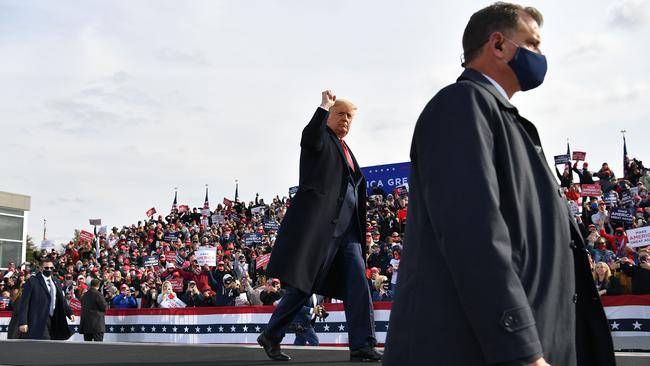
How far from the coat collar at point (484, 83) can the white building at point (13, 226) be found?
4358 cm

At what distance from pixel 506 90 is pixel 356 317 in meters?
3.19

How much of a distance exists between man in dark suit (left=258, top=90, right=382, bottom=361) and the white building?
133 ft

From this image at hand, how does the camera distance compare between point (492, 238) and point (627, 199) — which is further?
point (627, 199)

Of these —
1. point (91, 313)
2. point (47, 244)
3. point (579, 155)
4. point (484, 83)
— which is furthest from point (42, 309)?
point (47, 244)

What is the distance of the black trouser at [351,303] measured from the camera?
5.16 m

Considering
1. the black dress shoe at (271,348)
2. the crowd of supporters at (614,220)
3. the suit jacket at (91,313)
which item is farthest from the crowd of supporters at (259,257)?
the black dress shoe at (271,348)

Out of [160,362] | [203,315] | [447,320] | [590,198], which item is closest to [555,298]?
[447,320]

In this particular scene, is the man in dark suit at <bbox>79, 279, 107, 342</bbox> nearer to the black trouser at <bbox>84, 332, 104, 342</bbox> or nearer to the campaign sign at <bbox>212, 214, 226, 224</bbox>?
the black trouser at <bbox>84, 332, 104, 342</bbox>

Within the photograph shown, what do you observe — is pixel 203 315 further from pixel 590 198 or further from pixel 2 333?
pixel 590 198

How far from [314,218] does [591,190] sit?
14375 millimetres

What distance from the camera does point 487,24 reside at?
2221mm

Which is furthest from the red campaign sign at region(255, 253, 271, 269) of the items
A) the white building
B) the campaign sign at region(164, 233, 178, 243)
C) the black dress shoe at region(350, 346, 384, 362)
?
the white building

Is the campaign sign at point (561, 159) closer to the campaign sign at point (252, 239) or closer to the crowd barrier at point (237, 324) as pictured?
the campaign sign at point (252, 239)

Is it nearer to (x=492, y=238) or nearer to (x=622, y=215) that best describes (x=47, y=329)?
(x=622, y=215)
